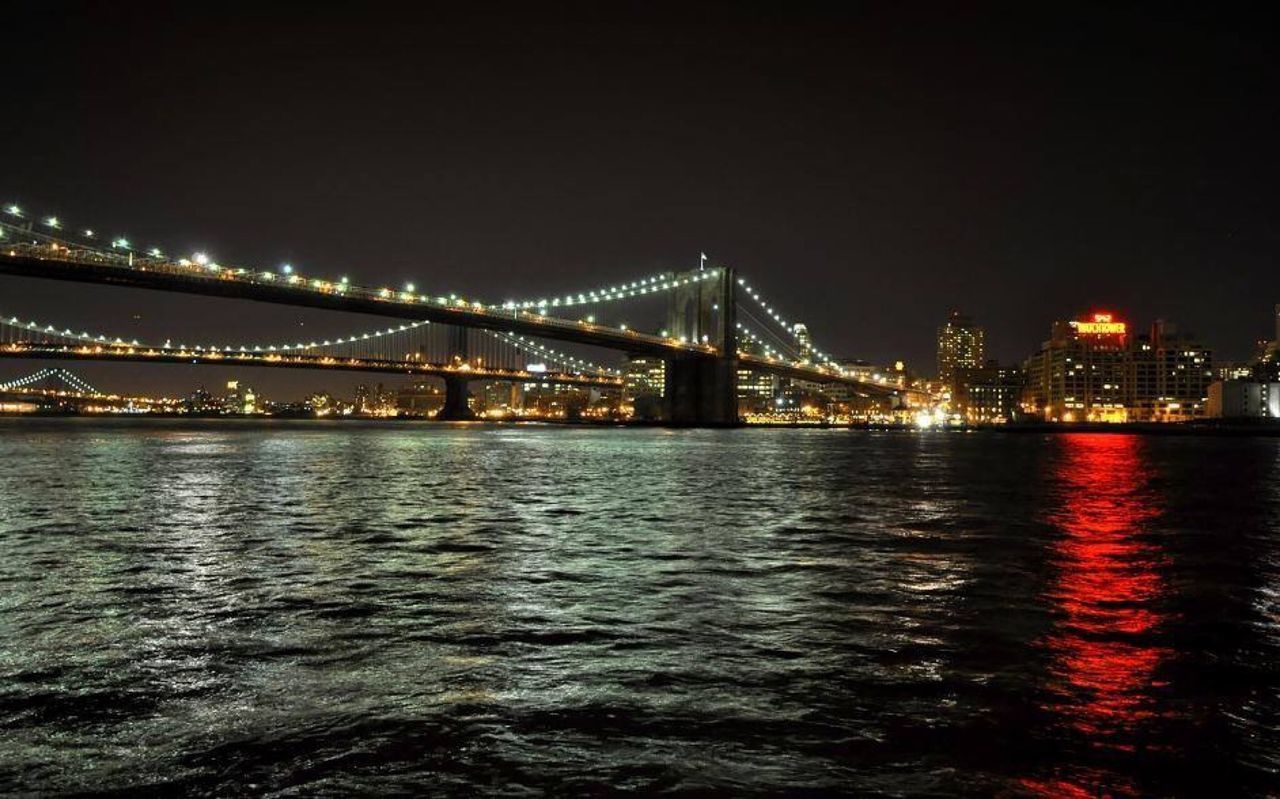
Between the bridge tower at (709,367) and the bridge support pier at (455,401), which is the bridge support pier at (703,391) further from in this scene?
the bridge support pier at (455,401)

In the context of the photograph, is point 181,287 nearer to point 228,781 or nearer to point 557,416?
point 228,781

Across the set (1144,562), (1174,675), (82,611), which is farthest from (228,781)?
(1144,562)

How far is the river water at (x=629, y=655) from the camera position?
16.1 feet

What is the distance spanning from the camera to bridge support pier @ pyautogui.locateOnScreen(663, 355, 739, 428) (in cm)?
9138

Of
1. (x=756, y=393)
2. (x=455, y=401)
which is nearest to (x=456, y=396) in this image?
(x=455, y=401)

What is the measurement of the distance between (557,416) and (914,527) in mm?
164821

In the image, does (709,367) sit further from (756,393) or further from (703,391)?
(756,393)

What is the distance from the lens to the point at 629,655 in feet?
23.4

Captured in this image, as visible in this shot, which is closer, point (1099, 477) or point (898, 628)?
point (898, 628)

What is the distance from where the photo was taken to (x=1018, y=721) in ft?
18.7

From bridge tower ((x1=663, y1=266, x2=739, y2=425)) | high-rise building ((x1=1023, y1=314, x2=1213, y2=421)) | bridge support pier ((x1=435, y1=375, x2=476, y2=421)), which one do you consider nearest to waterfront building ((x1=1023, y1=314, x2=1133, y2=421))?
high-rise building ((x1=1023, y1=314, x2=1213, y2=421))

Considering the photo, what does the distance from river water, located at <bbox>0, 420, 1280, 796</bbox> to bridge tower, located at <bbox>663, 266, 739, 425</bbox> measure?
2928 inches

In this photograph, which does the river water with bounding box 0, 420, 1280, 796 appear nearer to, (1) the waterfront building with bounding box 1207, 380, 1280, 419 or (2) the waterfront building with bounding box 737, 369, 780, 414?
(1) the waterfront building with bounding box 1207, 380, 1280, 419

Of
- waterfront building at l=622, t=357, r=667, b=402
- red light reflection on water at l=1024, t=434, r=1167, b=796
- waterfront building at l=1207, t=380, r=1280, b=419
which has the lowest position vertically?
red light reflection on water at l=1024, t=434, r=1167, b=796
